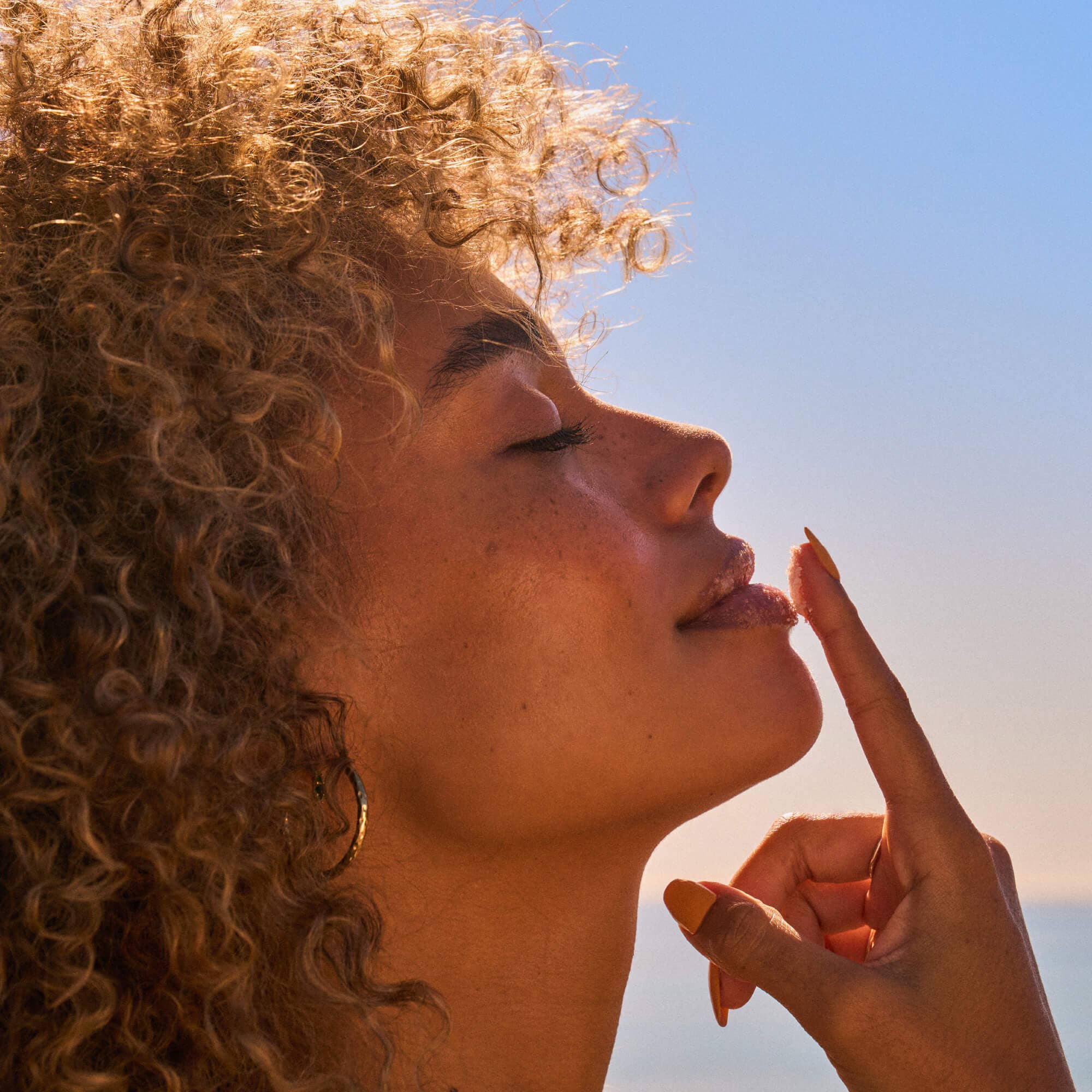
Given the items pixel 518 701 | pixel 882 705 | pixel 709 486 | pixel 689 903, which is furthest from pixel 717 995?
pixel 709 486

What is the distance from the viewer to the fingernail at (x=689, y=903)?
4.90ft

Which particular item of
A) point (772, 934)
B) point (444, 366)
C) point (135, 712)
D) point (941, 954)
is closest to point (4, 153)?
point (444, 366)

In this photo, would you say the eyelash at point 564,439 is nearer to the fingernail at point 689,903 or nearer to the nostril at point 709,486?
the nostril at point 709,486

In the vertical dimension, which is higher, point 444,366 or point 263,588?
point 444,366

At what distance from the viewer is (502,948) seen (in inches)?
56.6

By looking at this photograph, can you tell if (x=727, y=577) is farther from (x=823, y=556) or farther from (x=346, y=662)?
(x=346, y=662)

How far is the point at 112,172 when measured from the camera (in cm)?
145

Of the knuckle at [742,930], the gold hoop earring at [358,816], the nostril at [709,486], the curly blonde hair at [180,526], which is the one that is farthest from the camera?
the nostril at [709,486]

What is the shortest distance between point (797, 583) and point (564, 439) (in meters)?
0.40

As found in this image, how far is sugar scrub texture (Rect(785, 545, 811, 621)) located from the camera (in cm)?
160

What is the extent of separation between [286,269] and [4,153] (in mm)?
405

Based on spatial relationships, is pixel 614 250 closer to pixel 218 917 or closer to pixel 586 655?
pixel 586 655

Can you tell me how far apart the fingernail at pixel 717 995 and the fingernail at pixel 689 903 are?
0.15 metres

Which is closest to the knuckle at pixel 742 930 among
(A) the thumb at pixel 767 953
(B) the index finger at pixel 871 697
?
(A) the thumb at pixel 767 953
